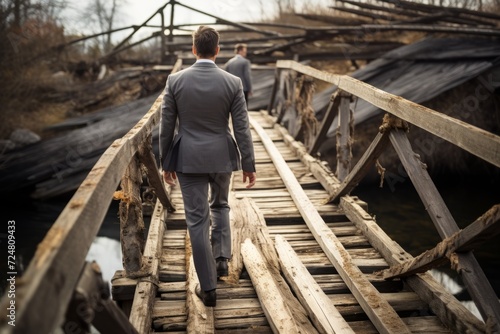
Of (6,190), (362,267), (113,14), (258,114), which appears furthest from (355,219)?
Result: (113,14)

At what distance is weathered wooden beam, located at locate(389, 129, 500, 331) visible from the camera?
247 cm

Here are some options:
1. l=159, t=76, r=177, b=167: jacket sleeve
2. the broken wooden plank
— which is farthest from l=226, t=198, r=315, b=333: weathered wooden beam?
l=159, t=76, r=177, b=167: jacket sleeve

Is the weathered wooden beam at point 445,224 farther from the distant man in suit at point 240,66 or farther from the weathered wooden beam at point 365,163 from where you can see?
the distant man in suit at point 240,66

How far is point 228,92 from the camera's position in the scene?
3363 millimetres

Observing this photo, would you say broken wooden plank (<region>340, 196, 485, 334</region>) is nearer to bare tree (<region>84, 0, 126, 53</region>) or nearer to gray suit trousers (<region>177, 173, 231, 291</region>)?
gray suit trousers (<region>177, 173, 231, 291</region>)

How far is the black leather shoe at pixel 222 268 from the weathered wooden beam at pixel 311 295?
1.48ft

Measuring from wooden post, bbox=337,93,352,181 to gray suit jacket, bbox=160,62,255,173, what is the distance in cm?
227

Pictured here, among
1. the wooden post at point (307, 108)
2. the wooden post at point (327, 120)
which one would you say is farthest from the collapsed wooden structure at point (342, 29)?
the wooden post at point (327, 120)

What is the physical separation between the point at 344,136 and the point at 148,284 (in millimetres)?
3029

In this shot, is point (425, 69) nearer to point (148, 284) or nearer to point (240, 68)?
point (240, 68)

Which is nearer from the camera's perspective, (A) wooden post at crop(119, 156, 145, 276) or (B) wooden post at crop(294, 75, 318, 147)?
(A) wooden post at crop(119, 156, 145, 276)

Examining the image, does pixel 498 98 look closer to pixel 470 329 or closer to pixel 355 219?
pixel 355 219

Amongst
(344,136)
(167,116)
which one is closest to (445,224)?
(167,116)

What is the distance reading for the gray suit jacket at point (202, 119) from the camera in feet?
10.8
